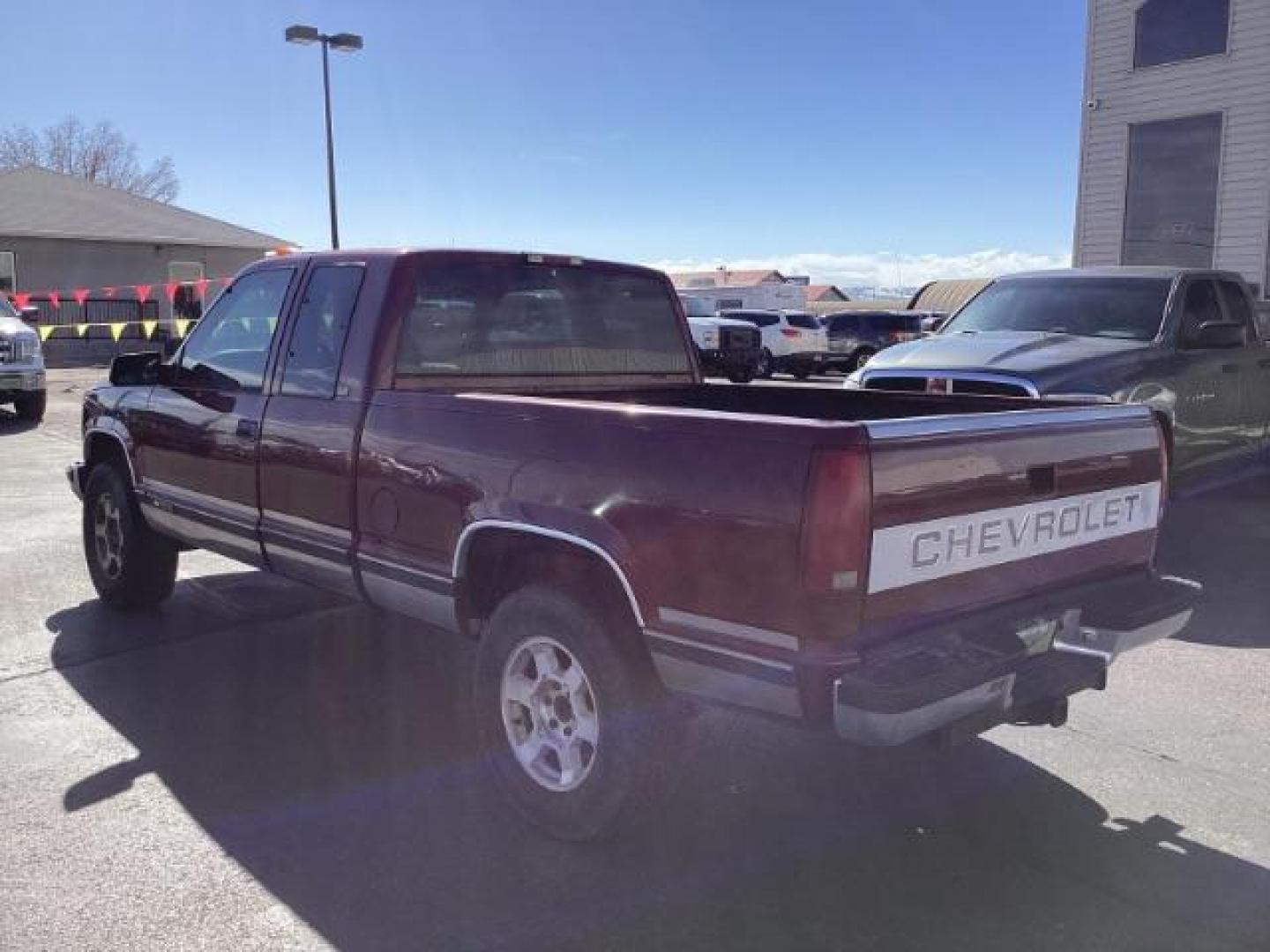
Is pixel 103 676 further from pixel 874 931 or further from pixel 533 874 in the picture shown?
pixel 874 931

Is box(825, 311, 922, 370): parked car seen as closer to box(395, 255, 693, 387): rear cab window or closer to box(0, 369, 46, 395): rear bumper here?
box(0, 369, 46, 395): rear bumper

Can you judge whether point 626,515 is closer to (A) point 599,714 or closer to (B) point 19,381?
(A) point 599,714

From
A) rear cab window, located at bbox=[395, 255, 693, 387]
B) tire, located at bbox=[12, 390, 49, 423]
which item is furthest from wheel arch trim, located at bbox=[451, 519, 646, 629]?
tire, located at bbox=[12, 390, 49, 423]

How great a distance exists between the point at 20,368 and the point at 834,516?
14324 mm

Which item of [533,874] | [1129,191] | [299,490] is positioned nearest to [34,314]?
[1129,191]

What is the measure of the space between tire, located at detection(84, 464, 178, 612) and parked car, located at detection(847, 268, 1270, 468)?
4.64m

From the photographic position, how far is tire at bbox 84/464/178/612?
5855 millimetres

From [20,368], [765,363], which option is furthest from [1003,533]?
[765,363]

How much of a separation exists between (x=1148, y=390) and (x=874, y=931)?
5.22 metres

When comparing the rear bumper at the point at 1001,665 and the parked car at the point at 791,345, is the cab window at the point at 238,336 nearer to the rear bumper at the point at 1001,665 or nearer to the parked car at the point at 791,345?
the rear bumper at the point at 1001,665

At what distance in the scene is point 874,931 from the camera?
3.01m

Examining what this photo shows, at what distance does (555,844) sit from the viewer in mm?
3514

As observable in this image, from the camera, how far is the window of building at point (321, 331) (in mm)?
4387

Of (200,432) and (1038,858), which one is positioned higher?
(200,432)
